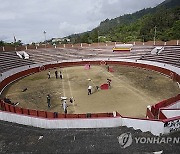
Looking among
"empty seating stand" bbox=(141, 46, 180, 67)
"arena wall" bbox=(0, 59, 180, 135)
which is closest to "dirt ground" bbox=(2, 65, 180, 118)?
"arena wall" bbox=(0, 59, 180, 135)

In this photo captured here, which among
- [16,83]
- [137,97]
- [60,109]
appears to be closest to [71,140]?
[60,109]

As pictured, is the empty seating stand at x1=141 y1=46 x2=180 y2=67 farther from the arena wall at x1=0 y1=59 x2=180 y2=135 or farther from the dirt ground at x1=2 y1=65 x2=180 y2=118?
the arena wall at x1=0 y1=59 x2=180 y2=135

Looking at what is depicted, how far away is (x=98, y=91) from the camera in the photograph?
29.1 meters

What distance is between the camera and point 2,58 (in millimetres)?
43312

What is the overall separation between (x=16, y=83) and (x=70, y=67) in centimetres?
1472

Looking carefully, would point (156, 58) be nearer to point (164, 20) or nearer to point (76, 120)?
point (76, 120)

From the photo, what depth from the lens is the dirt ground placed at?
23.8 meters

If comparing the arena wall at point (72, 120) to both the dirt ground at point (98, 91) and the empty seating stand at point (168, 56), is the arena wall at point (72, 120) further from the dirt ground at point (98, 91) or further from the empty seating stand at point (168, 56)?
the empty seating stand at point (168, 56)

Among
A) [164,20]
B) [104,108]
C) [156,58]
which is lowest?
[104,108]

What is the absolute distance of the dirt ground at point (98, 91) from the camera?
2383cm

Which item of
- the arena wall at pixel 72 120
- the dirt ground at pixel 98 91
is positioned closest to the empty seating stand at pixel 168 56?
the dirt ground at pixel 98 91

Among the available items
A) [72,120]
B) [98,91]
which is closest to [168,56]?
[98,91]

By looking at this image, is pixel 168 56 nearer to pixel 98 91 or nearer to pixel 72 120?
pixel 98 91

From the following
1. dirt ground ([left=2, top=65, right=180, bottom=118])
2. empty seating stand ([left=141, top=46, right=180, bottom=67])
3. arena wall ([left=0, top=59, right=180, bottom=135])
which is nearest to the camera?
arena wall ([left=0, top=59, right=180, bottom=135])
